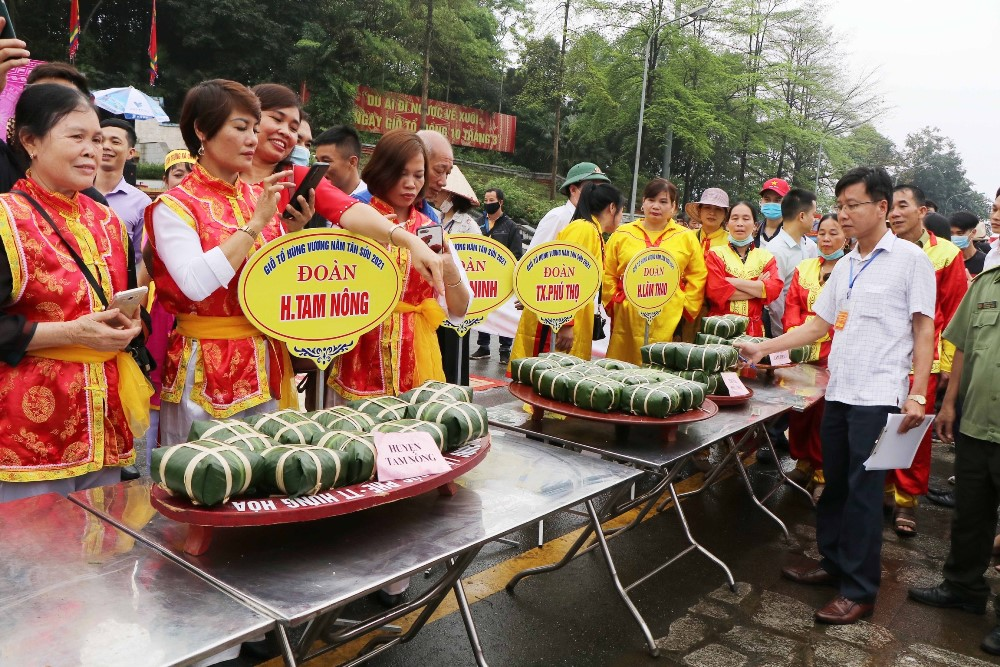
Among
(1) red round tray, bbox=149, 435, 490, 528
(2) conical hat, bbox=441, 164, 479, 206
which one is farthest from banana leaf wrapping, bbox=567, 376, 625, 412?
(2) conical hat, bbox=441, 164, 479, 206

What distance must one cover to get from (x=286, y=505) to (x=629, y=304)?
3731 millimetres

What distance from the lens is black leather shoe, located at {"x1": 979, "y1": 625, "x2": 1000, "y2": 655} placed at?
9.36ft

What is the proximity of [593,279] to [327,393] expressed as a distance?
1.60 m

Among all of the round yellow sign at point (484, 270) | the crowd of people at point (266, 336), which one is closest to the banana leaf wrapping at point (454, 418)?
the crowd of people at point (266, 336)

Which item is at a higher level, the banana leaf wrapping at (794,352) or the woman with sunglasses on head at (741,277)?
the woman with sunglasses on head at (741,277)

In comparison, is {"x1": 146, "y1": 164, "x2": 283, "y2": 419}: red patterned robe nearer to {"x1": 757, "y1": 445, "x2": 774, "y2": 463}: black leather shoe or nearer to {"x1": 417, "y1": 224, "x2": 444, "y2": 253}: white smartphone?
{"x1": 417, "y1": 224, "x2": 444, "y2": 253}: white smartphone

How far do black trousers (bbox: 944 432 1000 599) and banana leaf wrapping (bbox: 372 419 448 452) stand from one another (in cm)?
240

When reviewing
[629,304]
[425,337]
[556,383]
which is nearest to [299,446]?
[425,337]

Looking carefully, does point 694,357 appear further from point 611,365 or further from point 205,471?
point 205,471

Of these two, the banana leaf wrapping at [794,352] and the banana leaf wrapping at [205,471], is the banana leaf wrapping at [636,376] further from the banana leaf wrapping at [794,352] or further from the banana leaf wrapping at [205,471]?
the banana leaf wrapping at [205,471]

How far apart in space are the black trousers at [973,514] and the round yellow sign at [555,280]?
69.7 inches

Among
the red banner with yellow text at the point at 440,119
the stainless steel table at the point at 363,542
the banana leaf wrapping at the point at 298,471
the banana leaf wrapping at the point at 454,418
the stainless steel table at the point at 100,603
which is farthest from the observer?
the red banner with yellow text at the point at 440,119

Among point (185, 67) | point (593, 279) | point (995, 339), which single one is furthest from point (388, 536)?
point (185, 67)

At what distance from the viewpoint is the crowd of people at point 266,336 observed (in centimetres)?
189
